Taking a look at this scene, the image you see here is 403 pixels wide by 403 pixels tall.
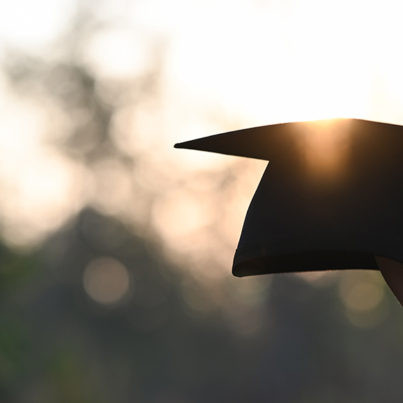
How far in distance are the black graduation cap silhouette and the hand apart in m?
0.11

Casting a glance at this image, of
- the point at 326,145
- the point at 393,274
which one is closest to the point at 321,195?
the point at 326,145

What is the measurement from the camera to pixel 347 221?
90.0 inches

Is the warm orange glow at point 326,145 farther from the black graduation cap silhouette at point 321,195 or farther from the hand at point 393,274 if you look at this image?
the hand at point 393,274

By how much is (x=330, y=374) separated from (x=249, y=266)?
162 feet

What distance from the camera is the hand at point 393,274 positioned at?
7.18 ft

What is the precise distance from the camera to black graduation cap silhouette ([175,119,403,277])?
2.26 m

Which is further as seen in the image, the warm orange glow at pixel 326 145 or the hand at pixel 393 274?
the warm orange glow at pixel 326 145

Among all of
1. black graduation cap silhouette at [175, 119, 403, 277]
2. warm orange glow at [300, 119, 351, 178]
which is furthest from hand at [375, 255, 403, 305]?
warm orange glow at [300, 119, 351, 178]

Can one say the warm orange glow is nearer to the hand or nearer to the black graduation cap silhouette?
the black graduation cap silhouette

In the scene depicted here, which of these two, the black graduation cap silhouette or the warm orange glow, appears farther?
the warm orange glow

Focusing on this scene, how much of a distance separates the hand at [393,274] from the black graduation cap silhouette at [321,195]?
0.11m

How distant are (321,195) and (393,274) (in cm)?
41

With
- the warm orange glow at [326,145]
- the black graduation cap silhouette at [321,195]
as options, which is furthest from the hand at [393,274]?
the warm orange glow at [326,145]

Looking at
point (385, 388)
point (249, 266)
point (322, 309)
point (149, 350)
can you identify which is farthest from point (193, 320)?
point (249, 266)
